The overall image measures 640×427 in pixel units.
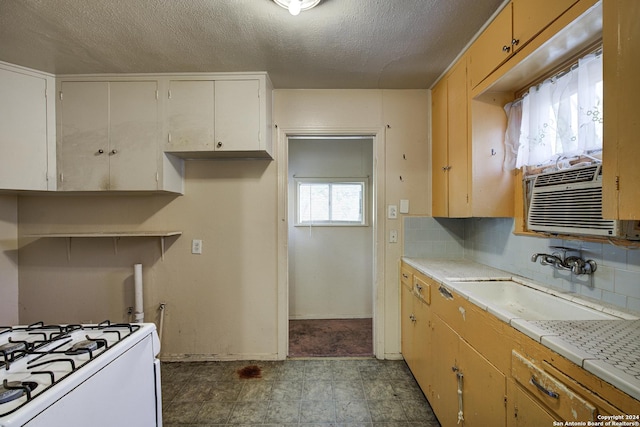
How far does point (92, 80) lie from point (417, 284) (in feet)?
9.51

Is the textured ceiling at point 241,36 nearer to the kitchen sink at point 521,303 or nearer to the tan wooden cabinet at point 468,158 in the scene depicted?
the tan wooden cabinet at point 468,158

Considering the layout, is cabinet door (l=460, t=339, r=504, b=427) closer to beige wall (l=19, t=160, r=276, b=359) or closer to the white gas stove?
the white gas stove

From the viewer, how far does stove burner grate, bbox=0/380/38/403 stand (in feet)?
2.08

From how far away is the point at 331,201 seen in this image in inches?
133

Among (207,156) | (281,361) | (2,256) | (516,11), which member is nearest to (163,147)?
(207,156)

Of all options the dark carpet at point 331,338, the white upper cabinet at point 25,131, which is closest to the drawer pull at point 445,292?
the dark carpet at point 331,338

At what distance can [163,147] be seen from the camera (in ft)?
6.65

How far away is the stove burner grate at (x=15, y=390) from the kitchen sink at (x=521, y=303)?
57.7 inches

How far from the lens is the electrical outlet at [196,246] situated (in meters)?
2.31

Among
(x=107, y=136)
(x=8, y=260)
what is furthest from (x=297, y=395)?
(x=8, y=260)

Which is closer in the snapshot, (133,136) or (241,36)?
(241,36)

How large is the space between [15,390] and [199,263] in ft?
5.54

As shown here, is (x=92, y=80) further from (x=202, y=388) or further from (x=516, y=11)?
(x=516, y=11)

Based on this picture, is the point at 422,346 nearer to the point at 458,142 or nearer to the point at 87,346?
the point at 458,142
